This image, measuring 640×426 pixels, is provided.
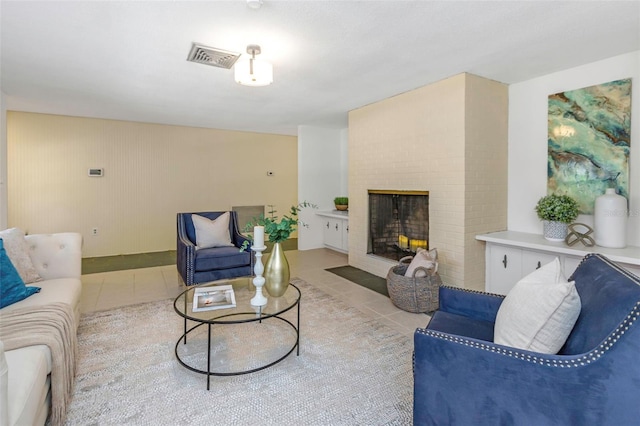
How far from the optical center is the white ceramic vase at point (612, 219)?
270 cm

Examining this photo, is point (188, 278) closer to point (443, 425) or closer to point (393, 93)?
Result: point (443, 425)

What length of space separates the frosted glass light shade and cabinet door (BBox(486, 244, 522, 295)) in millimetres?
2772

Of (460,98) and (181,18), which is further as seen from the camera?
(460,98)

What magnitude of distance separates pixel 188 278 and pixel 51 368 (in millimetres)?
1838

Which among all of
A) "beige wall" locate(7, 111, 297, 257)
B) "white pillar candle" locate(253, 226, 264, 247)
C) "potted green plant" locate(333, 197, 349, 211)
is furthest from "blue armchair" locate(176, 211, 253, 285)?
"potted green plant" locate(333, 197, 349, 211)

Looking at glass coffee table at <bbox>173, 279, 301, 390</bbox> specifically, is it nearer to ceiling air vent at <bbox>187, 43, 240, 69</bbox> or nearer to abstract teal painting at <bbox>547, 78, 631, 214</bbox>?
ceiling air vent at <bbox>187, 43, 240, 69</bbox>

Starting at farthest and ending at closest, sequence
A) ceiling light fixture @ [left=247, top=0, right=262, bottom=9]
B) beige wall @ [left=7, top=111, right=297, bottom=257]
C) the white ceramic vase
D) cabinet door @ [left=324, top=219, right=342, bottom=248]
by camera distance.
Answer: cabinet door @ [left=324, top=219, right=342, bottom=248]
beige wall @ [left=7, top=111, right=297, bottom=257]
the white ceramic vase
ceiling light fixture @ [left=247, top=0, right=262, bottom=9]

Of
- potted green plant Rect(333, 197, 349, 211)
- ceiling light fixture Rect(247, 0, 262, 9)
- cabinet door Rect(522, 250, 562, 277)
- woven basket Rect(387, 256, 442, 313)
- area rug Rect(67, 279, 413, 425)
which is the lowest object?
area rug Rect(67, 279, 413, 425)

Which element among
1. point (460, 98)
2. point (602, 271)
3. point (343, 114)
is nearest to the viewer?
point (602, 271)

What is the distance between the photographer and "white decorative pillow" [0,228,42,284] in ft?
7.70

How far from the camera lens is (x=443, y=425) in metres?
1.32

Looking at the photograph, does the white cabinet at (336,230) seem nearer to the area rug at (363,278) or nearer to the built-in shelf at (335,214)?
the built-in shelf at (335,214)

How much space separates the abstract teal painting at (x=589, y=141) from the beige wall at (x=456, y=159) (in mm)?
492

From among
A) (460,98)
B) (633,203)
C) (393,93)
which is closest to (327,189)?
(393,93)
